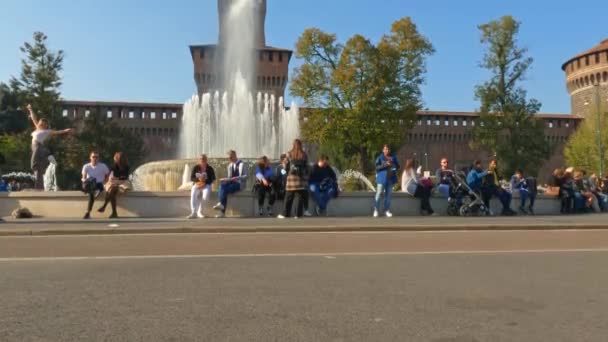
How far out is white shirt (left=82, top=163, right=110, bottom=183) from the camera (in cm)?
1175

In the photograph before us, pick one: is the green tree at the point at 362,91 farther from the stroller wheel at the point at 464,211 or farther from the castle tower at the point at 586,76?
the castle tower at the point at 586,76

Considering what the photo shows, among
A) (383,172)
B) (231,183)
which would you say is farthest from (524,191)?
(231,183)

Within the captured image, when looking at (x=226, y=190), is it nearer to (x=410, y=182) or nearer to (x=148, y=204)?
(x=148, y=204)

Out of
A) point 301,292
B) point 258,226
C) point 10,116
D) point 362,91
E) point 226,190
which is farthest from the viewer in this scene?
point 10,116

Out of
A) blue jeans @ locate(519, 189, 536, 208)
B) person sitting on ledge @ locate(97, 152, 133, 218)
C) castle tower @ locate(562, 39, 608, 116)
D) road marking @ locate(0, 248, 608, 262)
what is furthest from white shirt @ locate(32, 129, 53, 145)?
castle tower @ locate(562, 39, 608, 116)

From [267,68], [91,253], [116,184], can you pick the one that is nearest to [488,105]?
[267,68]

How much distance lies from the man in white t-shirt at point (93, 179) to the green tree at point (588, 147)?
4215 centimetres

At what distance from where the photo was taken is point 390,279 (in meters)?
5.05

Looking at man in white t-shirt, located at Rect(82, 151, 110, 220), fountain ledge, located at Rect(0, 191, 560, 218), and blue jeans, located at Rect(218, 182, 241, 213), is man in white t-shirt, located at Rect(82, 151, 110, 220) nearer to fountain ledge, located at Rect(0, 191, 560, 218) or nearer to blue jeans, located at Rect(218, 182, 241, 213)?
fountain ledge, located at Rect(0, 191, 560, 218)

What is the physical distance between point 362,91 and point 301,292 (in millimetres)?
32469

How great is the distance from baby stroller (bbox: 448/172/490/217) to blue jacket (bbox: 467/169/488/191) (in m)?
0.16

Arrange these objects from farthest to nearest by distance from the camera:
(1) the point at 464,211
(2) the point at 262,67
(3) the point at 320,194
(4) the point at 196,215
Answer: (2) the point at 262,67 < (1) the point at 464,211 < (3) the point at 320,194 < (4) the point at 196,215

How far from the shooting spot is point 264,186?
12.2m

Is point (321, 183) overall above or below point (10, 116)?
below
